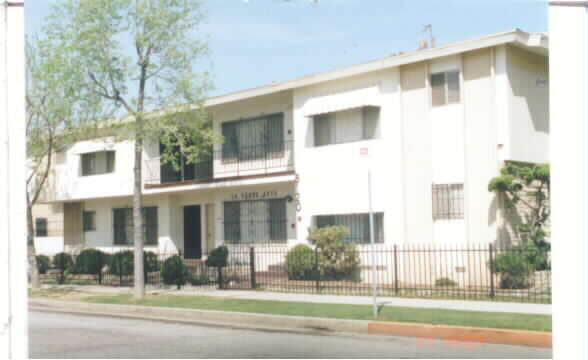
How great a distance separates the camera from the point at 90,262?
81.6 feet

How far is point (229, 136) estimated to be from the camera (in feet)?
79.9

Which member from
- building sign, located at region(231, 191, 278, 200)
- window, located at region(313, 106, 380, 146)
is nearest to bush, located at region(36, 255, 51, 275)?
building sign, located at region(231, 191, 278, 200)

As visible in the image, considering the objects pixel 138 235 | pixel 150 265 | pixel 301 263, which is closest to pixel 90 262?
pixel 150 265

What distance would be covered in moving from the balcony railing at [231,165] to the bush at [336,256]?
12.7ft

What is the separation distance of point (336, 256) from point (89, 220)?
54.5 ft

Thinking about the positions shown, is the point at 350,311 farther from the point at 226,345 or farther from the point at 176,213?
the point at 176,213

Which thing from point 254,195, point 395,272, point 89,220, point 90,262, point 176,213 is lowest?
point 90,262

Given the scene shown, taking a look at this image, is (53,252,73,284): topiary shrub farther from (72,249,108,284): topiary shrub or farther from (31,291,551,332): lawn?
(31,291,551,332): lawn

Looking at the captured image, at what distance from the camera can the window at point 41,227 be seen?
32906 mm

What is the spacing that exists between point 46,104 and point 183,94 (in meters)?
3.47

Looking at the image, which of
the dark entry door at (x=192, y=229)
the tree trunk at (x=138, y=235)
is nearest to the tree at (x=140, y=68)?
the tree trunk at (x=138, y=235)

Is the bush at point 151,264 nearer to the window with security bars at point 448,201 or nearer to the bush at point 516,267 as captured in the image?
the window with security bars at point 448,201

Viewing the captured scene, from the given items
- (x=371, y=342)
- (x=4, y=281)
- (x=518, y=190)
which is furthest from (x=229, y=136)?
(x=4, y=281)

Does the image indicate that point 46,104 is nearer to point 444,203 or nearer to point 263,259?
Result: point 263,259
